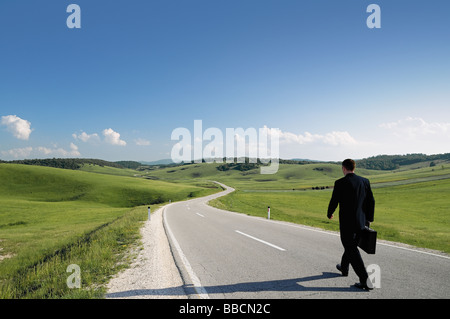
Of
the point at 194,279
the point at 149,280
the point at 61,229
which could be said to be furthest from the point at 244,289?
the point at 61,229

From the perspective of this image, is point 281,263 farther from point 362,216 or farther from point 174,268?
point 174,268

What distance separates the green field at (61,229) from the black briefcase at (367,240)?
5.94 m

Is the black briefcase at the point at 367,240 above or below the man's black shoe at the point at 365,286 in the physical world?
above

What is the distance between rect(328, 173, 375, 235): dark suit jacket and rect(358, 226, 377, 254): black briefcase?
133 mm

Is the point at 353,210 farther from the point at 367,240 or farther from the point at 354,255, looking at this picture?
the point at 354,255

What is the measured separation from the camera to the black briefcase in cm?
484

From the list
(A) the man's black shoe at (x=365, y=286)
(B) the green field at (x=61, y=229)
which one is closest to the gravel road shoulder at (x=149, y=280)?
(B) the green field at (x=61, y=229)

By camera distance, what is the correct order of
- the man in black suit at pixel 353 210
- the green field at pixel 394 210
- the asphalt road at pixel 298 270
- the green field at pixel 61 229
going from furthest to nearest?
the green field at pixel 394 210, the green field at pixel 61 229, the man in black suit at pixel 353 210, the asphalt road at pixel 298 270

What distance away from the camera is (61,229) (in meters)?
21.5

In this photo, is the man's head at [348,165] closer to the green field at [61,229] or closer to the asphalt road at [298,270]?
the asphalt road at [298,270]

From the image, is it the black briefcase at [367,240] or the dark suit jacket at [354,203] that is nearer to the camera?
the black briefcase at [367,240]

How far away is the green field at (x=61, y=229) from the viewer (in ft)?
21.3

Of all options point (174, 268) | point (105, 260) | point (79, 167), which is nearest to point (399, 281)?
point (174, 268)
